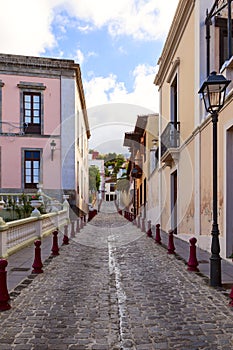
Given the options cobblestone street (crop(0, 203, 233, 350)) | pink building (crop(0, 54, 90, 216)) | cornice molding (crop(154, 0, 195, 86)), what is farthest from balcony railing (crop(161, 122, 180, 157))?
pink building (crop(0, 54, 90, 216))

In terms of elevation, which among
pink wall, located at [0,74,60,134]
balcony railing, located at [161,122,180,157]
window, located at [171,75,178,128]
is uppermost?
pink wall, located at [0,74,60,134]

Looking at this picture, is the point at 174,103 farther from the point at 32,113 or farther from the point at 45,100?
the point at 32,113

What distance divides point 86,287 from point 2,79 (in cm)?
1947

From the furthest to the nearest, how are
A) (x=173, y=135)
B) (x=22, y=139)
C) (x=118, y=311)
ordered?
(x=22, y=139) < (x=173, y=135) < (x=118, y=311)

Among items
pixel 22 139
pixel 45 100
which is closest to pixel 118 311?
pixel 22 139

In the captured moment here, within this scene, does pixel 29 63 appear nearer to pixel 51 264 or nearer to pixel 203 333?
pixel 51 264

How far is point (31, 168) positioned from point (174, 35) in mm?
12745

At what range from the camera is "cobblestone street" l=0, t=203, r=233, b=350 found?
157 inches

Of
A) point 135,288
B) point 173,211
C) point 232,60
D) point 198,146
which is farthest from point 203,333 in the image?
point 173,211

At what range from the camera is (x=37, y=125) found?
23.4m

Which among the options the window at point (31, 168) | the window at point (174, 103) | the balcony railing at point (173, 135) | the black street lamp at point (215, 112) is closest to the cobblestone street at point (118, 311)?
the black street lamp at point (215, 112)

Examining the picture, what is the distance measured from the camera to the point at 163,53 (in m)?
17.6

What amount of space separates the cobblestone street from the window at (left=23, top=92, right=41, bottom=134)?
53.6 ft

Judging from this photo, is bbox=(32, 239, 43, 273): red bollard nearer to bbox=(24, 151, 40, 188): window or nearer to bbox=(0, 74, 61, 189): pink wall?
bbox=(0, 74, 61, 189): pink wall
